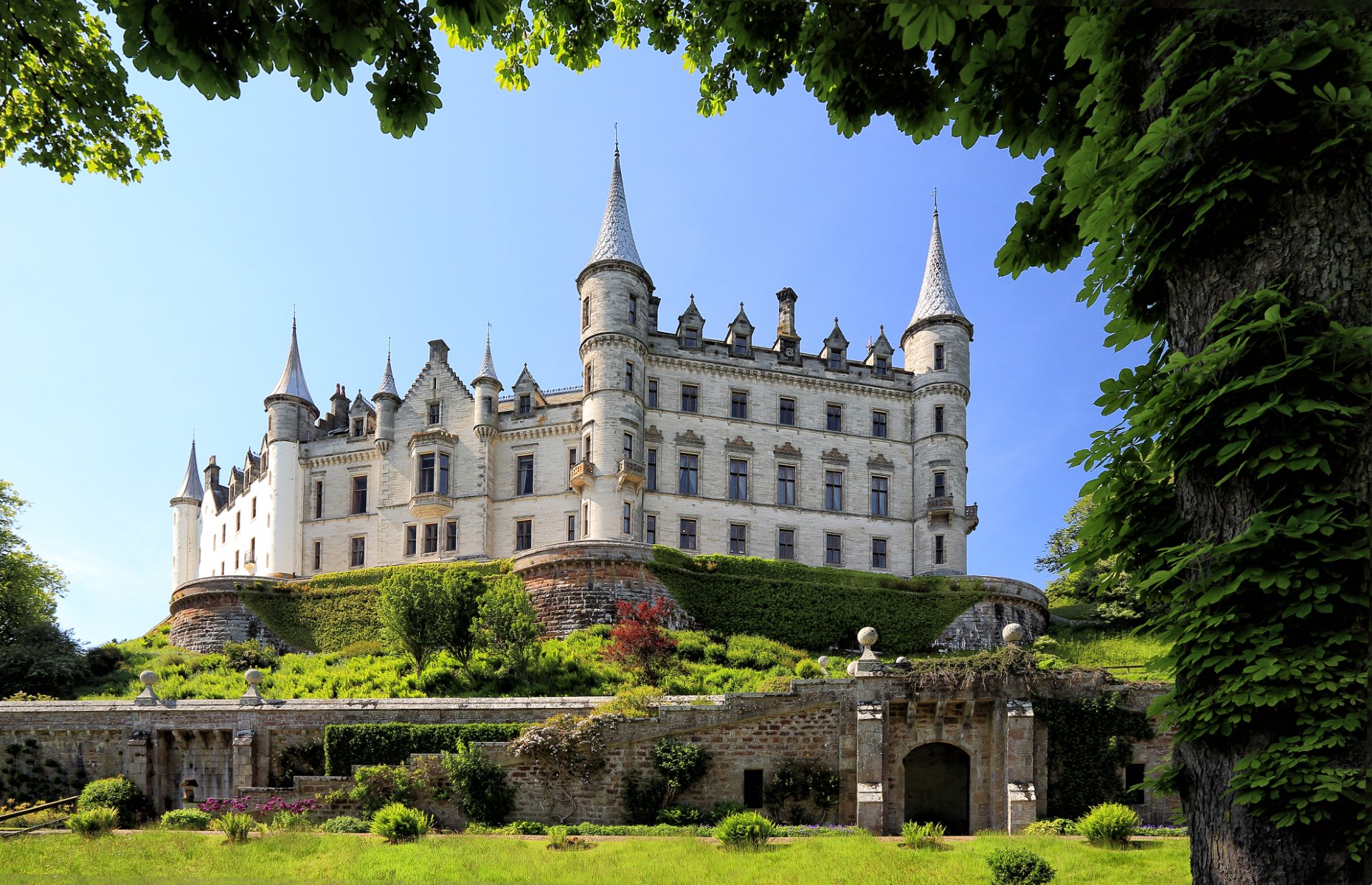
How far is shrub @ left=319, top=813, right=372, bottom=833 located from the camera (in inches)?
800

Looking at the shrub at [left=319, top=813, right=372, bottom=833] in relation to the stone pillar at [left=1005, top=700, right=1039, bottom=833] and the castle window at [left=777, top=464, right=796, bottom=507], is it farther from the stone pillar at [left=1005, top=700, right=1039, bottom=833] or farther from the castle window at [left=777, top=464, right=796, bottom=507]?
the castle window at [left=777, top=464, right=796, bottom=507]

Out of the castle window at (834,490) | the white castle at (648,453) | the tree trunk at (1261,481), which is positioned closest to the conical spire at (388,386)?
the white castle at (648,453)

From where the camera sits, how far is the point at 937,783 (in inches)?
970

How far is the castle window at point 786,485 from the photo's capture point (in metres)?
45.8

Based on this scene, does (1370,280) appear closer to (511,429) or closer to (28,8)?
(28,8)

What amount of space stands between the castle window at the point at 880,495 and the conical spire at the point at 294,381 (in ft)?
95.9

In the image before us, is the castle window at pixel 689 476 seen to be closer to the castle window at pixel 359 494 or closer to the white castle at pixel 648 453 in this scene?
the white castle at pixel 648 453

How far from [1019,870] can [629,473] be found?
94.5ft

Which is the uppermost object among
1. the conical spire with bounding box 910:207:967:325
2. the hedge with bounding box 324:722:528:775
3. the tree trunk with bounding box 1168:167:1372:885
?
the conical spire with bounding box 910:207:967:325

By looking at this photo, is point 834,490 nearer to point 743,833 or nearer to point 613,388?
point 613,388

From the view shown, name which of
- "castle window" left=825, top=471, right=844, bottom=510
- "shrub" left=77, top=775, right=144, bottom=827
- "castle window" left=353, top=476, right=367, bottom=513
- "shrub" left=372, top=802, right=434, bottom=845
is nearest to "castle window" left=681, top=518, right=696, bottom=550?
"castle window" left=825, top=471, right=844, bottom=510

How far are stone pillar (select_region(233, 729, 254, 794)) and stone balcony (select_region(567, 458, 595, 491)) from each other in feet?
65.5

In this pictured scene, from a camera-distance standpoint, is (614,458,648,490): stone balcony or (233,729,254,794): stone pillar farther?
(614,458,648,490): stone balcony

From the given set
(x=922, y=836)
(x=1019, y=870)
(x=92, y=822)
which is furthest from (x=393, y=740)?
(x=1019, y=870)
